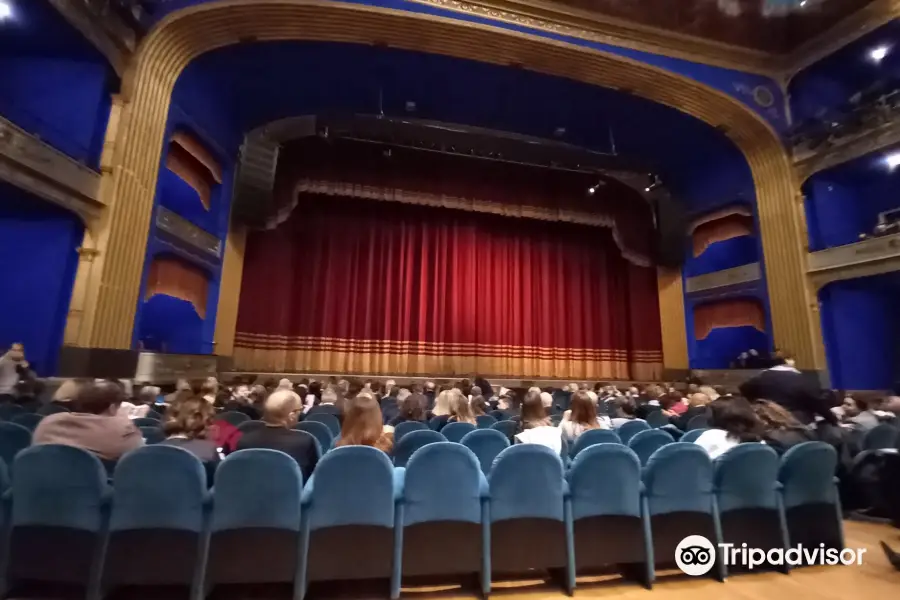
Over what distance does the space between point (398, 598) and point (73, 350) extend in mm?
5680

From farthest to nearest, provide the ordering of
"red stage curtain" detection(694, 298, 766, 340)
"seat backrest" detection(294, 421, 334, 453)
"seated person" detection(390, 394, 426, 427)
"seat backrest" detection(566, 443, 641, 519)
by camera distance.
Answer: "red stage curtain" detection(694, 298, 766, 340), "seated person" detection(390, 394, 426, 427), "seat backrest" detection(294, 421, 334, 453), "seat backrest" detection(566, 443, 641, 519)

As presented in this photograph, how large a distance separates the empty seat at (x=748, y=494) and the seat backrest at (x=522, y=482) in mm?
1037

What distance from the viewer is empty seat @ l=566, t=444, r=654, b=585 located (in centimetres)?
242

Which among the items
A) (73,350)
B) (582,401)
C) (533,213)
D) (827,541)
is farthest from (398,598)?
(533,213)

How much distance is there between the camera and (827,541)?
109 inches

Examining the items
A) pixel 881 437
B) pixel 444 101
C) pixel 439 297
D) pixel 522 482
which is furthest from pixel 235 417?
pixel 439 297

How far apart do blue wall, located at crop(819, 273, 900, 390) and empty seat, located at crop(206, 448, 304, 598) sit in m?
10.9

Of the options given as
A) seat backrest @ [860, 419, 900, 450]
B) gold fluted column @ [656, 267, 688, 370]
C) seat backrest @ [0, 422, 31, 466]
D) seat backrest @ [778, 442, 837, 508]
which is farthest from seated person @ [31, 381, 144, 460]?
gold fluted column @ [656, 267, 688, 370]

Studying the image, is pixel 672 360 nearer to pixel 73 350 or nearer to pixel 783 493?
pixel 783 493

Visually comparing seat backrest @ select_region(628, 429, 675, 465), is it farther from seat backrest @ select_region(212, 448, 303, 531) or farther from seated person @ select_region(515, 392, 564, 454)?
seat backrest @ select_region(212, 448, 303, 531)

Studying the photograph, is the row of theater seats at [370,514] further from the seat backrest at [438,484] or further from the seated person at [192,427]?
the seated person at [192,427]

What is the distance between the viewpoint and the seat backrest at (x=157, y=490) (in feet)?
6.66

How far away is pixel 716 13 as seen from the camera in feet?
28.8

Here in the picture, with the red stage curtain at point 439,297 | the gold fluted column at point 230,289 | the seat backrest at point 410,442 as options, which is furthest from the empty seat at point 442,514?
the red stage curtain at point 439,297
